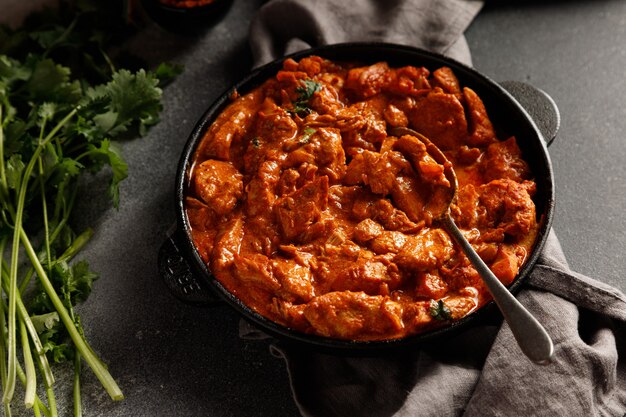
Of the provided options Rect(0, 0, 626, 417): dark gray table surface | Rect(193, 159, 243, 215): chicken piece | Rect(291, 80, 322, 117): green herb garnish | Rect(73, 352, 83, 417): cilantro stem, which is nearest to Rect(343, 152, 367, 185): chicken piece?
Rect(291, 80, 322, 117): green herb garnish

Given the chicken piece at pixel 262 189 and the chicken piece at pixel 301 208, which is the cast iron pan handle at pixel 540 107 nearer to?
the chicken piece at pixel 301 208

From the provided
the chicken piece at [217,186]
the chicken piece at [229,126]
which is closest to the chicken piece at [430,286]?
the chicken piece at [217,186]

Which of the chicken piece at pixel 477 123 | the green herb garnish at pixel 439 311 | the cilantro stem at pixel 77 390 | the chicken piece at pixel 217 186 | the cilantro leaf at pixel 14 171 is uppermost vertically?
the chicken piece at pixel 477 123

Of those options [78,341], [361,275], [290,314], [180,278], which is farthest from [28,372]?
[361,275]

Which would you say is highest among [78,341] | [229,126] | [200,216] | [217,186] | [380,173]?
[380,173]

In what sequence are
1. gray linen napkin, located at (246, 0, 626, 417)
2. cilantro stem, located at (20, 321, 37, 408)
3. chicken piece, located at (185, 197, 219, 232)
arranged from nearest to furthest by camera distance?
gray linen napkin, located at (246, 0, 626, 417) < cilantro stem, located at (20, 321, 37, 408) < chicken piece, located at (185, 197, 219, 232)

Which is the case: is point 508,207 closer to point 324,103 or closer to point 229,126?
point 324,103

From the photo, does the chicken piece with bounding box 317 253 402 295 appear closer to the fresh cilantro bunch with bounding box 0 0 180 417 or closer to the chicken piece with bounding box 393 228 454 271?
the chicken piece with bounding box 393 228 454 271
